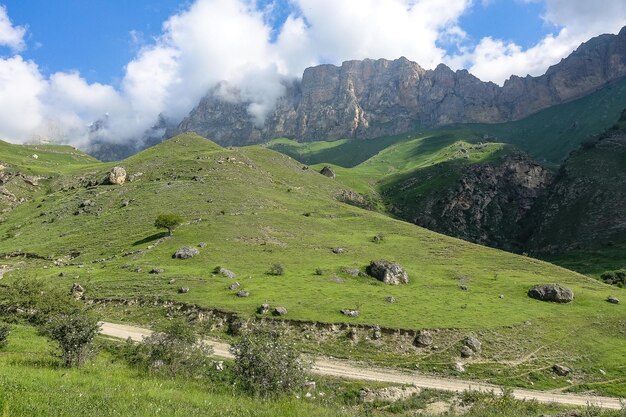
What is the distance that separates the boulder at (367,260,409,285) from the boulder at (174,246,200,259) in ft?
113

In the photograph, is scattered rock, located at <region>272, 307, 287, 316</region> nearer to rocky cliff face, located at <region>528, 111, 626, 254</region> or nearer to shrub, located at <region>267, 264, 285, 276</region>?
shrub, located at <region>267, 264, 285, 276</region>

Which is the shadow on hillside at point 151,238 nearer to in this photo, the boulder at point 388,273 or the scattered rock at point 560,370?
the boulder at point 388,273

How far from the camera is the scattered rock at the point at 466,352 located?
1837 inches

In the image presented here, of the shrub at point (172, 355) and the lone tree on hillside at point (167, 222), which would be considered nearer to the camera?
the shrub at point (172, 355)

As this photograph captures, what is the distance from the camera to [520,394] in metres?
38.6

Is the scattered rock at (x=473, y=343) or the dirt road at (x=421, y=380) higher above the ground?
the scattered rock at (x=473, y=343)

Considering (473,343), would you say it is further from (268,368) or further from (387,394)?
(268,368)

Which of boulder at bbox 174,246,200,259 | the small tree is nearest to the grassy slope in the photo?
boulder at bbox 174,246,200,259

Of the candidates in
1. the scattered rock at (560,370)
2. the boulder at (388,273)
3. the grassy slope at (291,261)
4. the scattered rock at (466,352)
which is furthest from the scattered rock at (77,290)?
the scattered rock at (560,370)

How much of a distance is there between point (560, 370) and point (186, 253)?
63.2m

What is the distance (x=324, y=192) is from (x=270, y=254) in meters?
89.9

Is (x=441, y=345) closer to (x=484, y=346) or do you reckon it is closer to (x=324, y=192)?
(x=484, y=346)

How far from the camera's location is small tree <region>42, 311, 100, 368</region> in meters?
21.4

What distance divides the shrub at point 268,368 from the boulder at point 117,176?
13108cm
